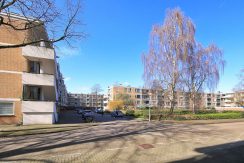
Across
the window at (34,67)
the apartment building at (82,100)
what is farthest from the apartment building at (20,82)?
the apartment building at (82,100)

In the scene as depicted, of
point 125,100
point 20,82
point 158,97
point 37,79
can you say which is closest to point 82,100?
point 125,100

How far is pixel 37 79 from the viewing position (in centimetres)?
2464

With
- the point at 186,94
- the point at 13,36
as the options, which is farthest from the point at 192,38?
the point at 13,36

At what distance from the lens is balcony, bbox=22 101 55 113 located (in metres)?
23.5

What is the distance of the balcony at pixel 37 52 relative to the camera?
24205mm

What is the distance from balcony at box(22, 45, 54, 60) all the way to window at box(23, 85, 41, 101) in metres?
3.57

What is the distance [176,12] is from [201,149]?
26.8 metres

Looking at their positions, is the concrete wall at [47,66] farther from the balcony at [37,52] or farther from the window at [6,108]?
the window at [6,108]

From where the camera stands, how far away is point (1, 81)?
2295 cm

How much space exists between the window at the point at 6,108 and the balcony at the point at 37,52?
5.35 metres

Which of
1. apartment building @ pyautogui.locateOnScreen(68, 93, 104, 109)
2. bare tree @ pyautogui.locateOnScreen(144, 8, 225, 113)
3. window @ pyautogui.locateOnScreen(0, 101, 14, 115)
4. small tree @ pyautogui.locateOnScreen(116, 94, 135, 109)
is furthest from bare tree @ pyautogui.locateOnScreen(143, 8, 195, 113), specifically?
apartment building @ pyautogui.locateOnScreen(68, 93, 104, 109)

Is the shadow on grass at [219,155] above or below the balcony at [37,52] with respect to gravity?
below

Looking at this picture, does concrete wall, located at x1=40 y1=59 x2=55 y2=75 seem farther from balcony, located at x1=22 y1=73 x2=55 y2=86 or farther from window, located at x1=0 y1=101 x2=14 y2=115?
window, located at x1=0 y1=101 x2=14 y2=115

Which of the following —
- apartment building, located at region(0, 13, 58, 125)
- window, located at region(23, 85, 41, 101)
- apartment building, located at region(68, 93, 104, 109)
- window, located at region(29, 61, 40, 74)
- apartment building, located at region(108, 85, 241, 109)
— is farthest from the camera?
apartment building, located at region(68, 93, 104, 109)
